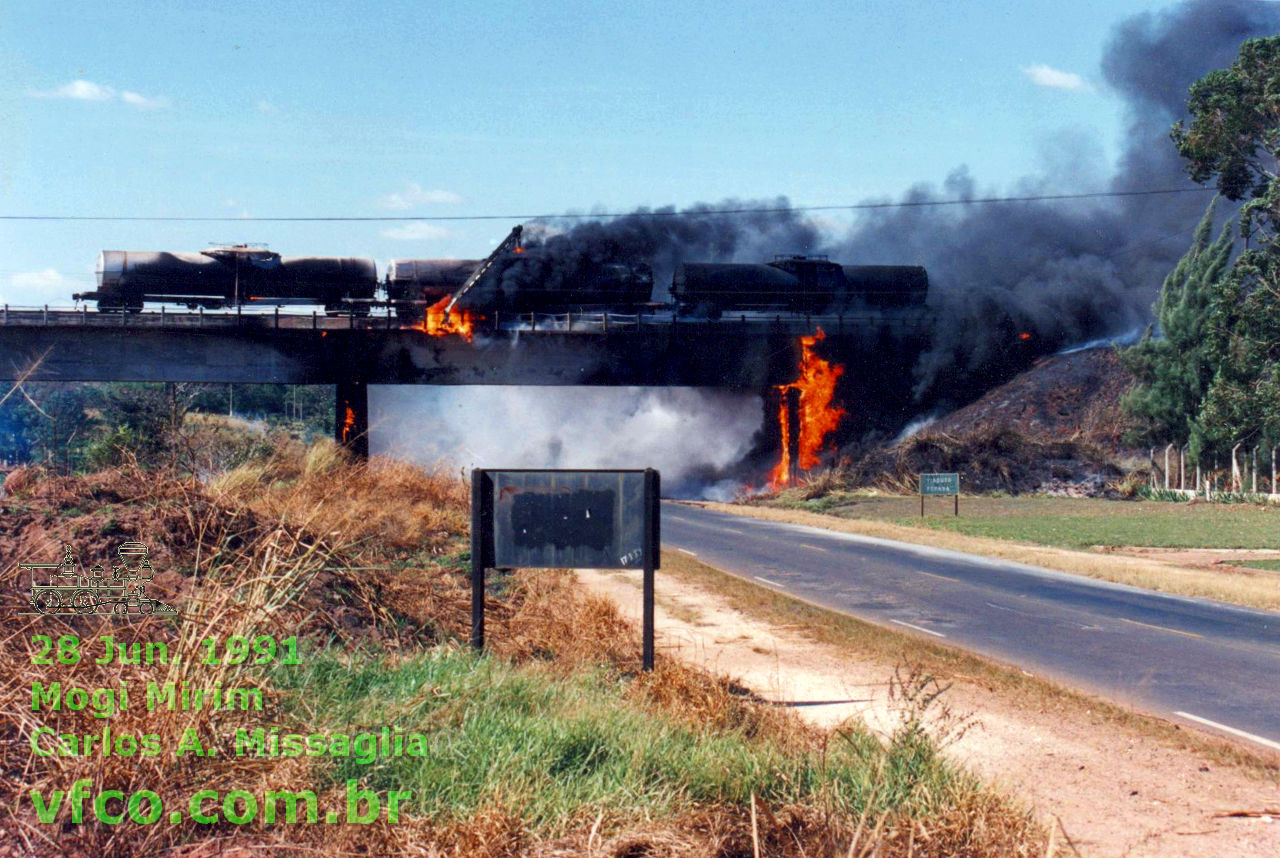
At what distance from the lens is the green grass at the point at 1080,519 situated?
27781mm

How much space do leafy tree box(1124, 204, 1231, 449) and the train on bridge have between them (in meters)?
11.8

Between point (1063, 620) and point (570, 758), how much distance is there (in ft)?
37.0

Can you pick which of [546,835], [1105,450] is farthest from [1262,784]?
[1105,450]

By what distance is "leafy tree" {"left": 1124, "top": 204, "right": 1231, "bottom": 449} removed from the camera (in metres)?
42.7

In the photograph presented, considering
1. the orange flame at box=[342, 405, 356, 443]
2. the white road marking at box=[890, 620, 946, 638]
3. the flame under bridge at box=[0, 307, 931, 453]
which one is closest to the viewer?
the white road marking at box=[890, 620, 946, 638]

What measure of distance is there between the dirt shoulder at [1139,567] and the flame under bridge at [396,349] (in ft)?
48.8

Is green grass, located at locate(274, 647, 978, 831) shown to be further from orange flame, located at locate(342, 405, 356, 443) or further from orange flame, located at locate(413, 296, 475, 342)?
orange flame, located at locate(413, 296, 475, 342)

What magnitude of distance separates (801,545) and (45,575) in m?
20.0

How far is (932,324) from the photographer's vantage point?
49625 mm

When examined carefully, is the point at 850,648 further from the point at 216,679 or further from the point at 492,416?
the point at 492,416

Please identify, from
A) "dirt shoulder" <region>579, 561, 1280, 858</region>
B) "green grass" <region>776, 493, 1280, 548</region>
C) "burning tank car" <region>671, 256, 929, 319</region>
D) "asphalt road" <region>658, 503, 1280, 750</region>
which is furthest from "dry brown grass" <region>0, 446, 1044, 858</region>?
"burning tank car" <region>671, 256, 929, 319</region>

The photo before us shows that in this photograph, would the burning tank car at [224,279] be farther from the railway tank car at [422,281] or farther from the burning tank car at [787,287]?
the burning tank car at [787,287]

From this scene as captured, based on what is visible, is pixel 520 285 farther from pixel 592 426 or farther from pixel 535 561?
pixel 535 561

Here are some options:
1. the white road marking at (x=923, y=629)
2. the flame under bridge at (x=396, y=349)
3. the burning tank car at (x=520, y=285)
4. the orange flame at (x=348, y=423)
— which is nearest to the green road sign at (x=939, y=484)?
the flame under bridge at (x=396, y=349)
